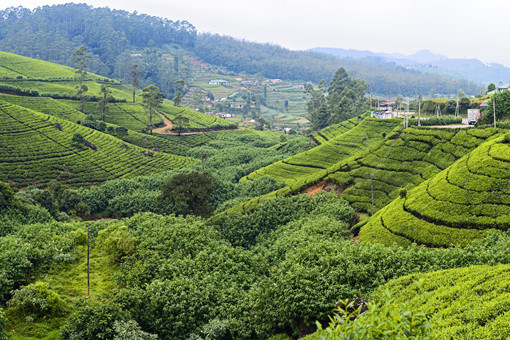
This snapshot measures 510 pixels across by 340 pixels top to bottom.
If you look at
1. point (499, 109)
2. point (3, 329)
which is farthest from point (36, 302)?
point (499, 109)

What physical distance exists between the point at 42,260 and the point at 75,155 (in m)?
29.8

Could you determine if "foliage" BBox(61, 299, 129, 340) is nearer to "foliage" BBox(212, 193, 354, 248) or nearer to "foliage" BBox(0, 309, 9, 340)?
"foliage" BBox(0, 309, 9, 340)

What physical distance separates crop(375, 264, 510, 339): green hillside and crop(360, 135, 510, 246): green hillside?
426 cm

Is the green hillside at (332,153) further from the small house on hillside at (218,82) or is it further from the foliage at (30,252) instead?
the small house on hillside at (218,82)

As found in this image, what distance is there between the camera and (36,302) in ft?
44.1

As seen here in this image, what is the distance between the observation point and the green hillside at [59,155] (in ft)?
129

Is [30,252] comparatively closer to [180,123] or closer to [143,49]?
[180,123]

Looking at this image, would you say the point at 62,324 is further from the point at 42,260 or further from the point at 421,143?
the point at 421,143

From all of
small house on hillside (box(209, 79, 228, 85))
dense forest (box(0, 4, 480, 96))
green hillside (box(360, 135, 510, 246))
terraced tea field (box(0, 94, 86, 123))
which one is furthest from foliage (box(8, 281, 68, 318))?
small house on hillside (box(209, 79, 228, 85))

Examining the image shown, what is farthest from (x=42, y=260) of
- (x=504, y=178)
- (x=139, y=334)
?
(x=504, y=178)

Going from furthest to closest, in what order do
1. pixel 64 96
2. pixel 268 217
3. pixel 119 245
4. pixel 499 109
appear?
pixel 64 96
pixel 499 109
pixel 268 217
pixel 119 245

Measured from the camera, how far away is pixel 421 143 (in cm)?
2491

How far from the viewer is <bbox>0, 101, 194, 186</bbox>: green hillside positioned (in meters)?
39.4

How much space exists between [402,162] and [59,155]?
36.0 metres
